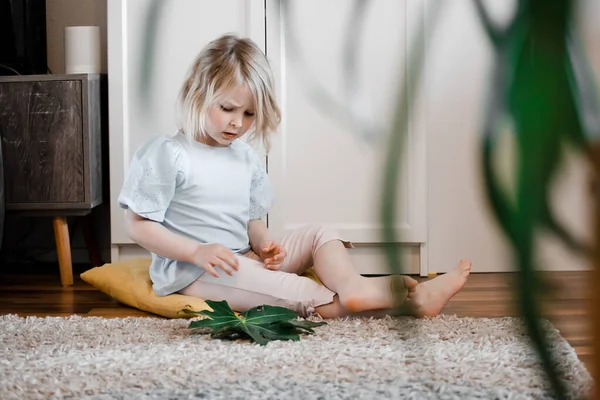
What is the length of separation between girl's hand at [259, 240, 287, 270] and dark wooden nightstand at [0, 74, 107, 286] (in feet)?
2.27

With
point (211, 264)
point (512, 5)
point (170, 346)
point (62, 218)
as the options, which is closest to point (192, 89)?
point (211, 264)

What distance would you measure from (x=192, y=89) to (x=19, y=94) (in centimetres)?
70

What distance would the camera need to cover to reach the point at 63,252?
2.25 meters

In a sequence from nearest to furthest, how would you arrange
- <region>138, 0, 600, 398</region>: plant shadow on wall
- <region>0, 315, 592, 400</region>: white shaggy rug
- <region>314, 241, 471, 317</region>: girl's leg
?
<region>138, 0, 600, 398</region>: plant shadow on wall → <region>0, 315, 592, 400</region>: white shaggy rug → <region>314, 241, 471, 317</region>: girl's leg

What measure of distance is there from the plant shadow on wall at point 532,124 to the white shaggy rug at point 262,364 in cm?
82

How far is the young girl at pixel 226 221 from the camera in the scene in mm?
1688

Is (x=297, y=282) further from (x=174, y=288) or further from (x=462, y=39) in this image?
(x=462, y=39)

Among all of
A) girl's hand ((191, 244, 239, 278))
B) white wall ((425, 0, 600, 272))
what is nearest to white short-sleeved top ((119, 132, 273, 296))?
girl's hand ((191, 244, 239, 278))

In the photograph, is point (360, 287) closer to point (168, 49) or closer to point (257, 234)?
point (257, 234)

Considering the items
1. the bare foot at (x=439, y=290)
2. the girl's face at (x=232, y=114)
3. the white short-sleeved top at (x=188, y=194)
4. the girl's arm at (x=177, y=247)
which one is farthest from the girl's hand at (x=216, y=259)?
the bare foot at (x=439, y=290)

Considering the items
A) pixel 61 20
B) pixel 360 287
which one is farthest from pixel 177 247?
pixel 61 20

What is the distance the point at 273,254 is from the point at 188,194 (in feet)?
0.74

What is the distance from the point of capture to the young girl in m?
1.69

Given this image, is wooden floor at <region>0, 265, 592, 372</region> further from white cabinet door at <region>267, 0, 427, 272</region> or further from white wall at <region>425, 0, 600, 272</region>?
white cabinet door at <region>267, 0, 427, 272</region>
